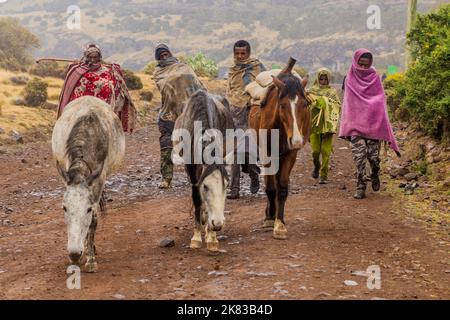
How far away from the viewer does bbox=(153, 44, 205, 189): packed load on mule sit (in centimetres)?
1027

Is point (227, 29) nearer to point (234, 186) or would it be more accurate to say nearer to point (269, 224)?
point (234, 186)

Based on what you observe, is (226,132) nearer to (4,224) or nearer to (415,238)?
(415,238)

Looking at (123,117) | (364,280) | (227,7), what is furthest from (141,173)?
(227,7)

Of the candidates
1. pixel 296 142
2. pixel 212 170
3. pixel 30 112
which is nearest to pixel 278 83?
pixel 296 142

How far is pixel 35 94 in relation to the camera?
24.3m

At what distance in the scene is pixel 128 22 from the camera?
5138 inches

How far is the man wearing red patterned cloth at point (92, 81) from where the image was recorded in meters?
9.33

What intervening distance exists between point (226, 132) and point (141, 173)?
21.9 feet

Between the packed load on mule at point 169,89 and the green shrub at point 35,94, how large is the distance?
13.9 metres

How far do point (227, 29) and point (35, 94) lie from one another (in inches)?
3928

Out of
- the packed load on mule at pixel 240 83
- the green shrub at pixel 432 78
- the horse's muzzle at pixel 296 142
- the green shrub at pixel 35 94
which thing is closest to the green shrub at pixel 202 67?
the green shrub at pixel 35 94

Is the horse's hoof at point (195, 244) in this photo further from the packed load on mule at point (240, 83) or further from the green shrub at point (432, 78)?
the green shrub at point (432, 78)

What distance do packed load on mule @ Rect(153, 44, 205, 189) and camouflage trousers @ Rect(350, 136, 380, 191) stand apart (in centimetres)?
296

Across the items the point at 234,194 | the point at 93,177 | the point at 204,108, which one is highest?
the point at 204,108
